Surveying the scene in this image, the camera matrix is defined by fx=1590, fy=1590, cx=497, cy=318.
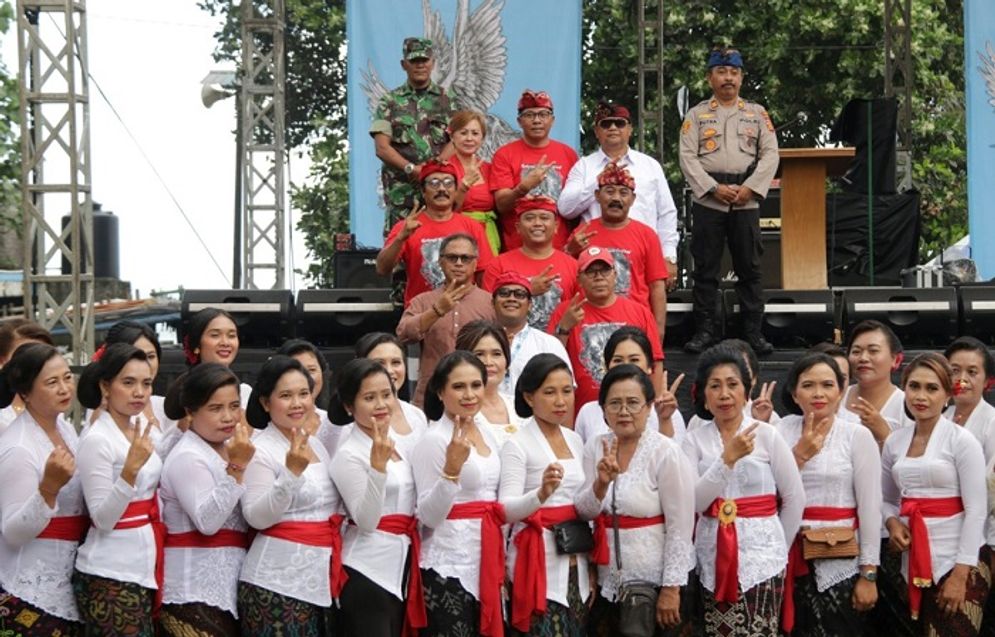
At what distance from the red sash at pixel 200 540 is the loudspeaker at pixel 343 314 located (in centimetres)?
286

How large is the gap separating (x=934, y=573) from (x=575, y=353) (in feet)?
5.56

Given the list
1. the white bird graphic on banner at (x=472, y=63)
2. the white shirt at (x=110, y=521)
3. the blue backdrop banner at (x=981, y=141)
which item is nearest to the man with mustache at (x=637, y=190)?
the white bird graphic on banner at (x=472, y=63)

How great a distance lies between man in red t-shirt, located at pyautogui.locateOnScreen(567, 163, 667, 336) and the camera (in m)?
6.81

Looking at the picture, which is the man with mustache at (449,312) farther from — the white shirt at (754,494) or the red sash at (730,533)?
the red sash at (730,533)

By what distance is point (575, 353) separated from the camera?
6.38 metres

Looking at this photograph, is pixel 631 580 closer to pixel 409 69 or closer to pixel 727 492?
pixel 727 492

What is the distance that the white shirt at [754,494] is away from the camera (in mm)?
5172

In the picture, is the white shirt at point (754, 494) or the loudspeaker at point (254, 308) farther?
the loudspeaker at point (254, 308)

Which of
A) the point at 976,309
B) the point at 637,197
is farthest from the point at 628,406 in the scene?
the point at 976,309

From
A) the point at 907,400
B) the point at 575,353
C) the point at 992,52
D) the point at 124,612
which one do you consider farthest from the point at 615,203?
the point at 992,52

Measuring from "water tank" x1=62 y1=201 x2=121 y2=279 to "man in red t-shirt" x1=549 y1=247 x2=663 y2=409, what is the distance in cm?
1345

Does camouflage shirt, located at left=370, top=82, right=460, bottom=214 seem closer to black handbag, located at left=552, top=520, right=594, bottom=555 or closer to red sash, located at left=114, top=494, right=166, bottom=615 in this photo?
black handbag, located at left=552, top=520, right=594, bottom=555

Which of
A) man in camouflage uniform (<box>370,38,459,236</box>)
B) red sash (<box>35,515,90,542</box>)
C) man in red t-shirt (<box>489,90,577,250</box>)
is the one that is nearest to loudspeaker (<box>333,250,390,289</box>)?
man in camouflage uniform (<box>370,38,459,236</box>)

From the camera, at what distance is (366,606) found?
4961 mm
